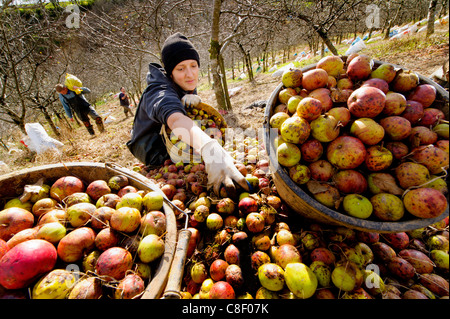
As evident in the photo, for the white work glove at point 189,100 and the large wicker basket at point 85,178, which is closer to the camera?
the large wicker basket at point 85,178

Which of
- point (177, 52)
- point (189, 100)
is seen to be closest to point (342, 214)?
point (189, 100)

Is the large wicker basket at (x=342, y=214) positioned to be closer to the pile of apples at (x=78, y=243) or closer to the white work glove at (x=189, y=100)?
the pile of apples at (x=78, y=243)

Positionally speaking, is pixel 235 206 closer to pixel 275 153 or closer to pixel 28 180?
pixel 275 153

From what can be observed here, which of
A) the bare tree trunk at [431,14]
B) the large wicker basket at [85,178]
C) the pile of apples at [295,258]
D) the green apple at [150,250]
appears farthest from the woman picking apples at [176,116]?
the bare tree trunk at [431,14]

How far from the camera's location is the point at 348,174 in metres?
1.48

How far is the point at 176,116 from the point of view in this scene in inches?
96.5

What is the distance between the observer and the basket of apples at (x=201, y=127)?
2900 millimetres

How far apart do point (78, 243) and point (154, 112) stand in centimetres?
183

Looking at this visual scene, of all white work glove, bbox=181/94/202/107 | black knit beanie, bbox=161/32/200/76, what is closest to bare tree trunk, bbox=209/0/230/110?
black knit beanie, bbox=161/32/200/76

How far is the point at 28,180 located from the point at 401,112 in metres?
3.43

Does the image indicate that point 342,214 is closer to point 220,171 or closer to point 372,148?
point 372,148

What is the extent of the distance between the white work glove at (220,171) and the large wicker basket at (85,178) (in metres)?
0.58
